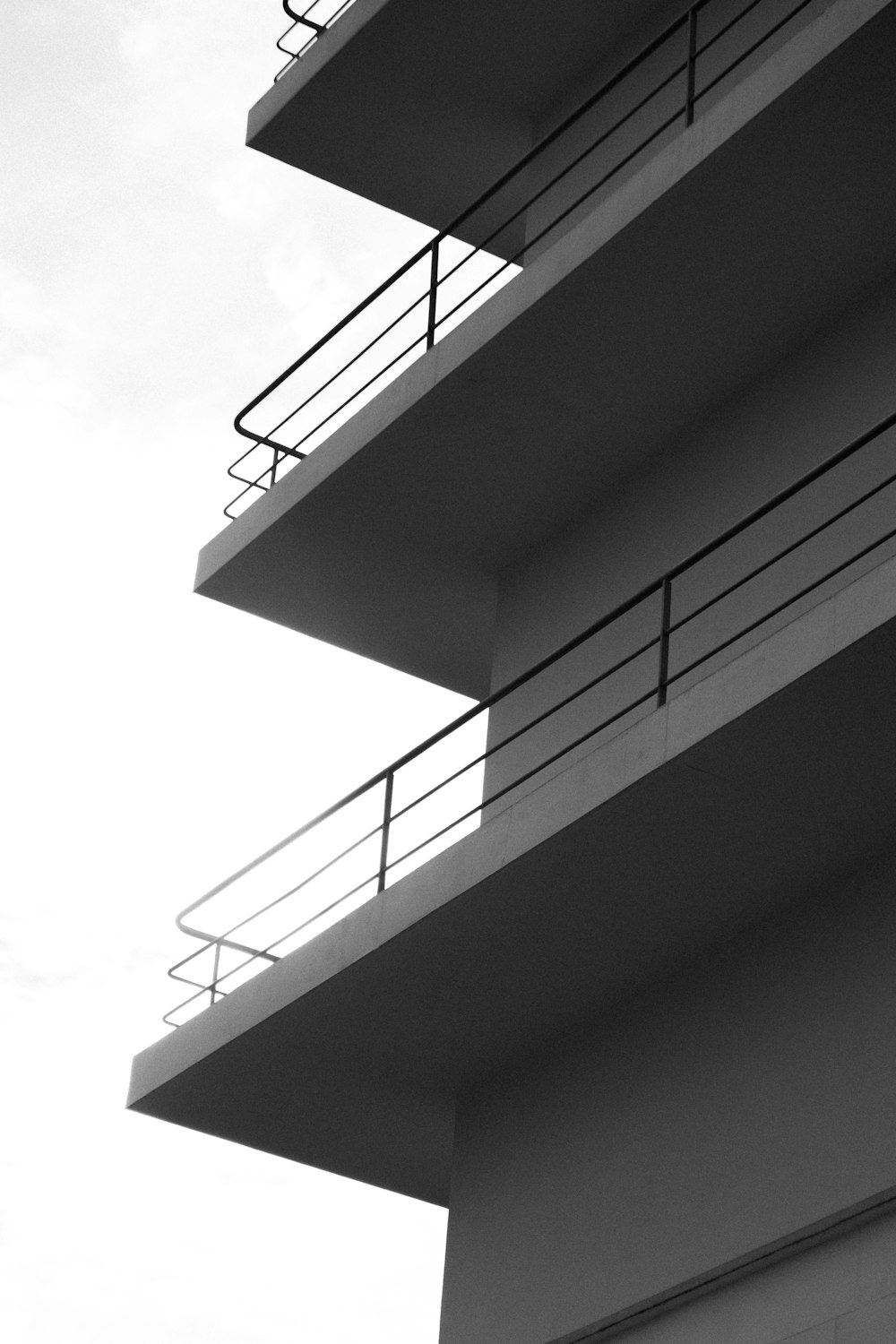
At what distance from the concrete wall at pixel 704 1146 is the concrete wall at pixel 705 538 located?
180cm

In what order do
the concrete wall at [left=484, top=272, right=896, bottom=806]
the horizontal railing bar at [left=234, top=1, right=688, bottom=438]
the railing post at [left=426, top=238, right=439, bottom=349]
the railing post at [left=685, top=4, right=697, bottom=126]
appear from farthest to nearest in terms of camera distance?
the railing post at [left=426, top=238, right=439, bottom=349] → the horizontal railing bar at [left=234, top=1, right=688, bottom=438] → the railing post at [left=685, top=4, right=697, bottom=126] → the concrete wall at [left=484, top=272, right=896, bottom=806]

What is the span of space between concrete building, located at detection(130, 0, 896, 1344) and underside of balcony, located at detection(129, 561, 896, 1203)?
0.08ft

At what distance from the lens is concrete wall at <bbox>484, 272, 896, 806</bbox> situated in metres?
12.3

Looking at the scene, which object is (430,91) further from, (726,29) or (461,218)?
(726,29)

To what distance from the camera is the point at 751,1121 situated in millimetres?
11312

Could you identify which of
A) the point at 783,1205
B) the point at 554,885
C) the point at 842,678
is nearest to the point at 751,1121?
the point at 783,1205

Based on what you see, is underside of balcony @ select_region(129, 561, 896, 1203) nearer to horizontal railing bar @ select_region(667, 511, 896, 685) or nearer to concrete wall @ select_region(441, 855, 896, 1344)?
concrete wall @ select_region(441, 855, 896, 1344)

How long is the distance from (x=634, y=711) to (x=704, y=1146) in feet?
9.08

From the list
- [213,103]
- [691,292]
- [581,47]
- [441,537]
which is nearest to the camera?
[691,292]

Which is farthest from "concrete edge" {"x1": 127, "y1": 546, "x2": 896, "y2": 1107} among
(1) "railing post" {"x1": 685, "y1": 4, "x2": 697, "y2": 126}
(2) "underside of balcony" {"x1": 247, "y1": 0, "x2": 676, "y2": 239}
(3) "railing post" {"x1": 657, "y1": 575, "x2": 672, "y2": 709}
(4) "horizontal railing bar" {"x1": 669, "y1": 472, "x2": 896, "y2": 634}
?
(2) "underside of balcony" {"x1": 247, "y1": 0, "x2": 676, "y2": 239}

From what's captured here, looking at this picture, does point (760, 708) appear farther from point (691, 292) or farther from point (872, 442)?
point (691, 292)

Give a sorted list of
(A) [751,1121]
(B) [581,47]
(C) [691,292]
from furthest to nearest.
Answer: (B) [581,47], (C) [691,292], (A) [751,1121]

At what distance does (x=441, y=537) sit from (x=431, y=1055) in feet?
12.6

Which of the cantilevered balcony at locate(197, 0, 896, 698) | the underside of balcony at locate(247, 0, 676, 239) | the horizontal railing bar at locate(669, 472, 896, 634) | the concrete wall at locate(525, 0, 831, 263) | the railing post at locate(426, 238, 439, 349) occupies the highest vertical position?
the underside of balcony at locate(247, 0, 676, 239)
